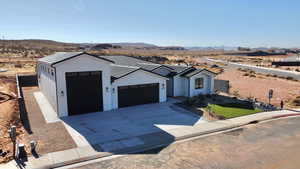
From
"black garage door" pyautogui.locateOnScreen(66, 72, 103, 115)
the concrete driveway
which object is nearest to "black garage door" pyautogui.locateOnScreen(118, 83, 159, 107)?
the concrete driveway

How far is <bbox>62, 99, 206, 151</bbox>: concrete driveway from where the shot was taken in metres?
13.0

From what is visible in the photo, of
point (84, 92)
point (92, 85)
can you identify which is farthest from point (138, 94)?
point (84, 92)

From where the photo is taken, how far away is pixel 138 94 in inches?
826

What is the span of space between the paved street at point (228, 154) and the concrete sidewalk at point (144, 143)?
2.07 feet

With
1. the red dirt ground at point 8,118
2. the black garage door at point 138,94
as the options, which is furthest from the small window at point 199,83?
the red dirt ground at point 8,118

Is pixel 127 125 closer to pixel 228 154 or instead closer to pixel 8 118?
pixel 228 154

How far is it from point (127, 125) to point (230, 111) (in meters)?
8.95

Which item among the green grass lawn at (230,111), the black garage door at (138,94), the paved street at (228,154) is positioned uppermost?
the black garage door at (138,94)

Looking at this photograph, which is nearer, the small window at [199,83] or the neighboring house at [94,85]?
the neighboring house at [94,85]

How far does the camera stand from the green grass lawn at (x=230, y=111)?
1824cm

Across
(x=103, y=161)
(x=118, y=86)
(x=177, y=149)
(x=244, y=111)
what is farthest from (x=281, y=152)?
(x=118, y=86)

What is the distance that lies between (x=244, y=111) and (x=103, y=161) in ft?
43.3

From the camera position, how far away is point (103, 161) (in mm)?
10852

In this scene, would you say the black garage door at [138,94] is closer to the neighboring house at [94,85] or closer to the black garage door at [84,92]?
the neighboring house at [94,85]
